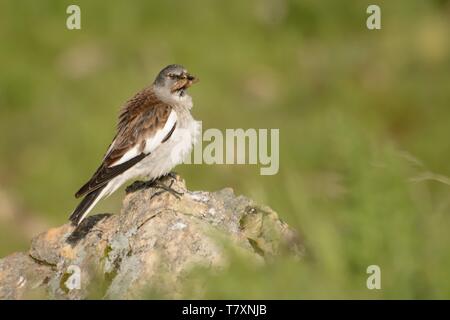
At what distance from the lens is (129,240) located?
6.62 meters

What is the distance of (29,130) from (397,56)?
7532 mm

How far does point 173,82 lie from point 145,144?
3.41 ft

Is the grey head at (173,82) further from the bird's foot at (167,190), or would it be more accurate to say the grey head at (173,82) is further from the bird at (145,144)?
the bird's foot at (167,190)

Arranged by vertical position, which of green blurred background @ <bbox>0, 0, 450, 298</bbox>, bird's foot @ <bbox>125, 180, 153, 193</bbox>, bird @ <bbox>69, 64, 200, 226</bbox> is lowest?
bird's foot @ <bbox>125, 180, 153, 193</bbox>

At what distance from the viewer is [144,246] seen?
6461mm

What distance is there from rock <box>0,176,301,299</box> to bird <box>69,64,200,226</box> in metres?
0.38

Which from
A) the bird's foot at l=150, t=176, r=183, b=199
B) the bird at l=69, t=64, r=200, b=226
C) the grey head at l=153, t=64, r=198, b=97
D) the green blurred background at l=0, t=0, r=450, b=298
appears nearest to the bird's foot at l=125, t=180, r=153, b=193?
the bird at l=69, t=64, r=200, b=226

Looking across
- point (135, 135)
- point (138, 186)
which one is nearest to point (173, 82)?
point (135, 135)

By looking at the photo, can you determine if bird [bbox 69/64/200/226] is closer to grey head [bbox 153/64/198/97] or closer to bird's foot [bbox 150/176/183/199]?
grey head [bbox 153/64/198/97]

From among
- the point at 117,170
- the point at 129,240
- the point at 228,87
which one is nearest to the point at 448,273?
the point at 129,240

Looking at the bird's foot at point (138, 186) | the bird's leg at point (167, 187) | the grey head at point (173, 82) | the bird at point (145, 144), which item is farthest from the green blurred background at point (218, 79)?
the bird's leg at point (167, 187)

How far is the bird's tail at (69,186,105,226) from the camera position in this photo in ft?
24.3

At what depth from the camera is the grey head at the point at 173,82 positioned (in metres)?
9.38
